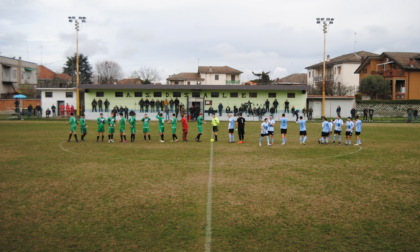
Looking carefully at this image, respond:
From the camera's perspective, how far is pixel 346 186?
1089 centimetres

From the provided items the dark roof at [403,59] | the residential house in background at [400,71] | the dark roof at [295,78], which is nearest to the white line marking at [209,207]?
the residential house in background at [400,71]

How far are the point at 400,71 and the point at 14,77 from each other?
231 feet

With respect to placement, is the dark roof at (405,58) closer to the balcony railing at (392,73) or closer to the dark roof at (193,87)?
the balcony railing at (392,73)

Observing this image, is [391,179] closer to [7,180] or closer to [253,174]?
[253,174]

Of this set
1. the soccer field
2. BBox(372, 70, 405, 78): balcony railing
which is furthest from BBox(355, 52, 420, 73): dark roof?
the soccer field

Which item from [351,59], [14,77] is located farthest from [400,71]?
[14,77]

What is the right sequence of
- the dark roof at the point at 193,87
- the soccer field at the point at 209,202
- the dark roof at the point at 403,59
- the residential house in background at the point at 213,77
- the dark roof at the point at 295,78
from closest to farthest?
the soccer field at the point at 209,202, the dark roof at the point at 193,87, the dark roof at the point at 403,59, the residential house in background at the point at 213,77, the dark roof at the point at 295,78

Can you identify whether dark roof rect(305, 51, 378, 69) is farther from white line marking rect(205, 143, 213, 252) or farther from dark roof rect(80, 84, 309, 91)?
white line marking rect(205, 143, 213, 252)

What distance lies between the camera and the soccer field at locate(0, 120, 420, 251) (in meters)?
6.87

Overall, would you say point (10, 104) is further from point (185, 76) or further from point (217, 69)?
point (217, 69)

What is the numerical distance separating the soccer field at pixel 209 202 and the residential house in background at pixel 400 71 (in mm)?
47912

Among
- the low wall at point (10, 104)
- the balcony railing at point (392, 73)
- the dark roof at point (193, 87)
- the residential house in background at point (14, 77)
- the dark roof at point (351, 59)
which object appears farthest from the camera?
the dark roof at point (351, 59)

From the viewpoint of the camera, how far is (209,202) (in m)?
9.26

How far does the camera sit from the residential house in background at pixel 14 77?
6581 centimetres
